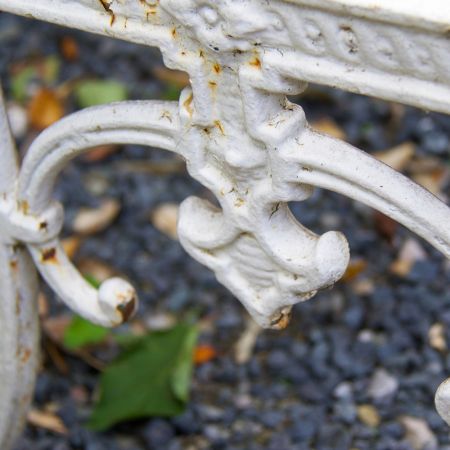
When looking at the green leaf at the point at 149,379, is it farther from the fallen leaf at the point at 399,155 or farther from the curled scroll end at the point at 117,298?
the fallen leaf at the point at 399,155

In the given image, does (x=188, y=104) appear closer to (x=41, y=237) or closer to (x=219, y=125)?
(x=219, y=125)

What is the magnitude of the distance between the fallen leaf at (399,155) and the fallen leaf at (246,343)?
→ 20.7 inches

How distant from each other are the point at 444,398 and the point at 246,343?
0.91 metres

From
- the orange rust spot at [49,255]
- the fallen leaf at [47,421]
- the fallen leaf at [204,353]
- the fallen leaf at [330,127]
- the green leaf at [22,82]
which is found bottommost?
the fallen leaf at [47,421]

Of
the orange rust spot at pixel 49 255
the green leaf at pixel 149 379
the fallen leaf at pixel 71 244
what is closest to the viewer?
the orange rust spot at pixel 49 255

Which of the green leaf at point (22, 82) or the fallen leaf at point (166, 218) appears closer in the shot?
the fallen leaf at point (166, 218)

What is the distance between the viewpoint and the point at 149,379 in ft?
5.55

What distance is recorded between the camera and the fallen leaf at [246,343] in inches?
71.7

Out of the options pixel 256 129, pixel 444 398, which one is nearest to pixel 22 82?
pixel 256 129

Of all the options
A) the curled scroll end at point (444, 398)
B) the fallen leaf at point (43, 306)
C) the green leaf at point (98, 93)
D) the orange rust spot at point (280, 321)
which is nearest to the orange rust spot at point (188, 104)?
the orange rust spot at point (280, 321)

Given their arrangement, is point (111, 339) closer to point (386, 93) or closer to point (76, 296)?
point (76, 296)

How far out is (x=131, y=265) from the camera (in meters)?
2.05

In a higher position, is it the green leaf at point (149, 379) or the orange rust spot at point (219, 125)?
the orange rust spot at point (219, 125)

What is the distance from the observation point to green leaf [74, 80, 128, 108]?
2.40 m
